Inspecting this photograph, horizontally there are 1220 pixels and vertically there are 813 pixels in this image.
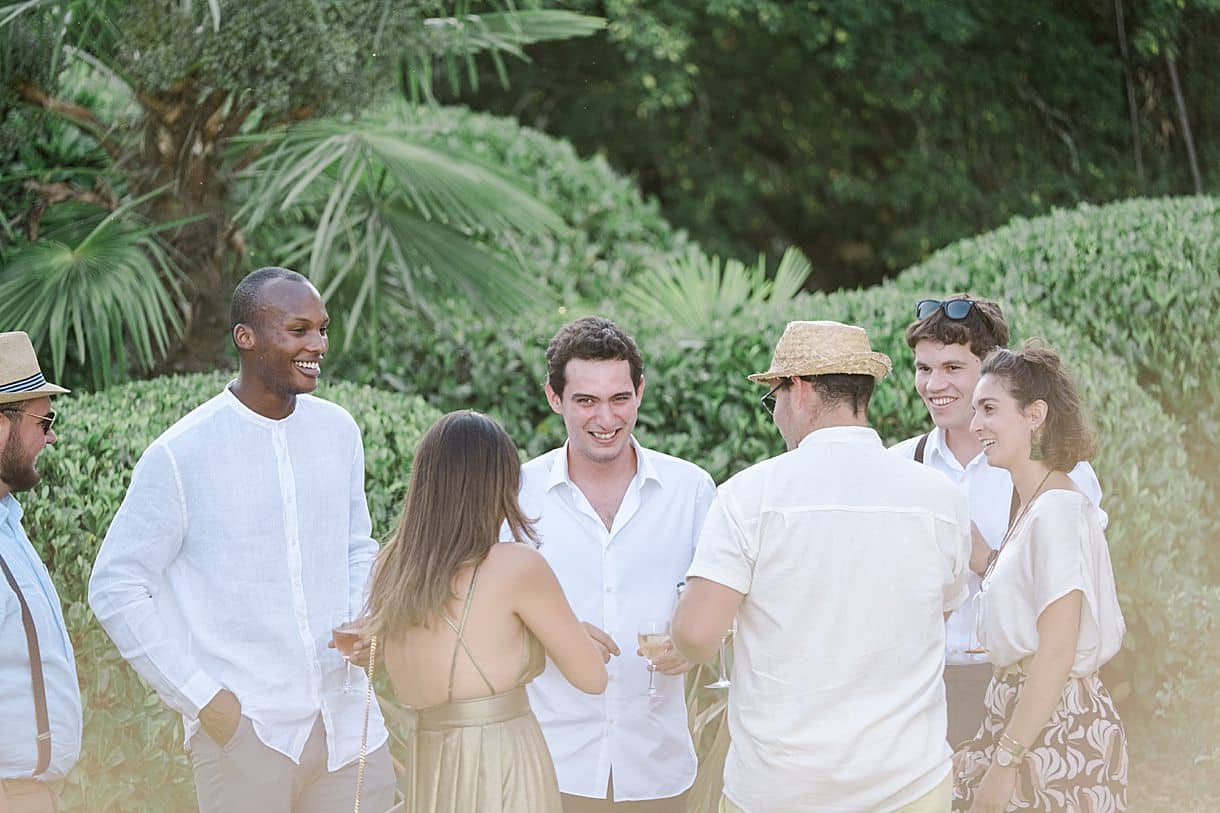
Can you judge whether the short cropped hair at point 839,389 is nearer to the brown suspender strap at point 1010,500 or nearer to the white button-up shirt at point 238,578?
the brown suspender strap at point 1010,500

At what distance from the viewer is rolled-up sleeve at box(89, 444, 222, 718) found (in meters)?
3.46

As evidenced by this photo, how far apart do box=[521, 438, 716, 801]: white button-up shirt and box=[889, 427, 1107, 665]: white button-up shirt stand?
77 centimetres

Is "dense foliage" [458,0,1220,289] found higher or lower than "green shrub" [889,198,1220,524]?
higher

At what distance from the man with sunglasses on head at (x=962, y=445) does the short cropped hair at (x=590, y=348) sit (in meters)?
0.98

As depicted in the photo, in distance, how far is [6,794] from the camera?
3.21 m

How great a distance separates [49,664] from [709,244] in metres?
10.4

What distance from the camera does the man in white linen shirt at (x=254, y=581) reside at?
351cm

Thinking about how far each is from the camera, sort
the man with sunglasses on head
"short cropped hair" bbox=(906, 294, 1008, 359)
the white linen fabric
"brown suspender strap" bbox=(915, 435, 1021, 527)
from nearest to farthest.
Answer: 1. the white linen fabric
2. "brown suspender strap" bbox=(915, 435, 1021, 527)
3. the man with sunglasses on head
4. "short cropped hair" bbox=(906, 294, 1008, 359)

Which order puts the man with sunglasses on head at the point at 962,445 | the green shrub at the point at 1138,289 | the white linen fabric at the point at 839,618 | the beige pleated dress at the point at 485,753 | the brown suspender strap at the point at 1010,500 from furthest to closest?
the green shrub at the point at 1138,289 < the man with sunglasses on head at the point at 962,445 < the brown suspender strap at the point at 1010,500 < the beige pleated dress at the point at 485,753 < the white linen fabric at the point at 839,618

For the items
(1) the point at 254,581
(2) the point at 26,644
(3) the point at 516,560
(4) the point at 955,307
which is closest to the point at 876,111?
(4) the point at 955,307

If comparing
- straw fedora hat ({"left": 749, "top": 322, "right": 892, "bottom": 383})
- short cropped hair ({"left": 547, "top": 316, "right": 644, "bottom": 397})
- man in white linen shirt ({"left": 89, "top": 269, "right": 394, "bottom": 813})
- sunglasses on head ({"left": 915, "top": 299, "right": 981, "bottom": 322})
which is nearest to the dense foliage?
sunglasses on head ({"left": 915, "top": 299, "right": 981, "bottom": 322})

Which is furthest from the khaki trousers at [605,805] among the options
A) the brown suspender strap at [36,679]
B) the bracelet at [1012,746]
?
the brown suspender strap at [36,679]

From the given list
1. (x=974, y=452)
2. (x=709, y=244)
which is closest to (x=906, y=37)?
(x=709, y=244)

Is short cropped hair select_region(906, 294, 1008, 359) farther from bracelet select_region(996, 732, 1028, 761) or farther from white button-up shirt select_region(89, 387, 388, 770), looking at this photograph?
white button-up shirt select_region(89, 387, 388, 770)
